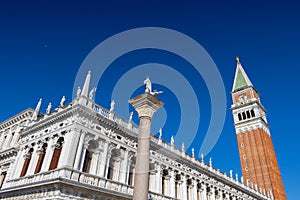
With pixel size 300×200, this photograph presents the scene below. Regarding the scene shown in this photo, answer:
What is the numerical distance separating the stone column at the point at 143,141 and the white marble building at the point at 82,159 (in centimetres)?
698

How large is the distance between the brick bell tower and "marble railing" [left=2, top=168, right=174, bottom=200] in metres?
38.2

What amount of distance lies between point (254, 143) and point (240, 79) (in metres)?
19.9

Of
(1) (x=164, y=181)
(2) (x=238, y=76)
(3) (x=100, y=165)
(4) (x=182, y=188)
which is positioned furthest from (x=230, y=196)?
(2) (x=238, y=76)

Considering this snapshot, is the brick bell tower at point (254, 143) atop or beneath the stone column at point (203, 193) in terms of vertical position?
atop

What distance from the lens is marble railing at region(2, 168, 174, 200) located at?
51.5ft

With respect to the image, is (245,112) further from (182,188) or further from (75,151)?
(75,151)

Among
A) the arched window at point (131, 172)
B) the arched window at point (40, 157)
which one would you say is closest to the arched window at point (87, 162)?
the arched window at point (40, 157)

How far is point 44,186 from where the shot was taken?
1580 cm

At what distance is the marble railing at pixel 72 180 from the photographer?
51.5 feet

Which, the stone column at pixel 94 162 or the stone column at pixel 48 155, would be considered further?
the stone column at pixel 94 162

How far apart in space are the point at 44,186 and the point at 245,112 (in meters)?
54.2

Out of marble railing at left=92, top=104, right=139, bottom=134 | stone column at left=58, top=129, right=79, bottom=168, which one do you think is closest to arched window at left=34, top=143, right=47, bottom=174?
stone column at left=58, top=129, right=79, bottom=168

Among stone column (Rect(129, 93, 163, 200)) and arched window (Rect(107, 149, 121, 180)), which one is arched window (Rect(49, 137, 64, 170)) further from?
stone column (Rect(129, 93, 163, 200))

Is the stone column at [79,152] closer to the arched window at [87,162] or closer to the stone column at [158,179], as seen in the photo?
the arched window at [87,162]
